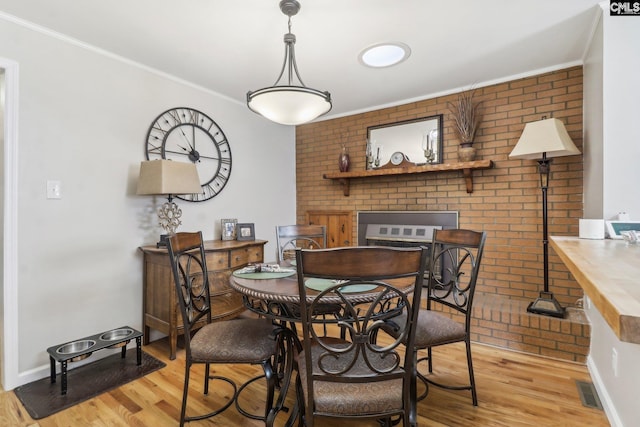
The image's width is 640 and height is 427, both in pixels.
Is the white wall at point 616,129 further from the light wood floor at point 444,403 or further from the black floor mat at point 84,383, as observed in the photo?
the black floor mat at point 84,383

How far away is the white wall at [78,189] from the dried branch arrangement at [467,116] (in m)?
2.59

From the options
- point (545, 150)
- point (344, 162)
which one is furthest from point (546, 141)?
point (344, 162)

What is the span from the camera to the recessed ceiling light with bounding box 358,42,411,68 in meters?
2.32

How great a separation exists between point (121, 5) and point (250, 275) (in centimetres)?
177

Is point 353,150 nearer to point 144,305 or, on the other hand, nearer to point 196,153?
point 196,153

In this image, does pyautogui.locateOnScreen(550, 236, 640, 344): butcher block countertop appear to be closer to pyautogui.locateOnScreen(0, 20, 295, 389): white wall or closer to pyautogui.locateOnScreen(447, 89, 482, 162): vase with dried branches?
pyautogui.locateOnScreen(447, 89, 482, 162): vase with dried branches

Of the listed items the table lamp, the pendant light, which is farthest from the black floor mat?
the pendant light

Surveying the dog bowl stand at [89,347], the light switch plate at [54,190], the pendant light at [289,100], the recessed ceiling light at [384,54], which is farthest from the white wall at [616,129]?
the light switch plate at [54,190]

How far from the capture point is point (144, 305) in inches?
101

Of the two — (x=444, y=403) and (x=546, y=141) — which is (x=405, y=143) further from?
(x=444, y=403)

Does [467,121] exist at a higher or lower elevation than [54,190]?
higher

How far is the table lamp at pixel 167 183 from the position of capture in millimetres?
2312

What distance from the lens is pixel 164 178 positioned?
2.31 m

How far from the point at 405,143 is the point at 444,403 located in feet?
8.17
